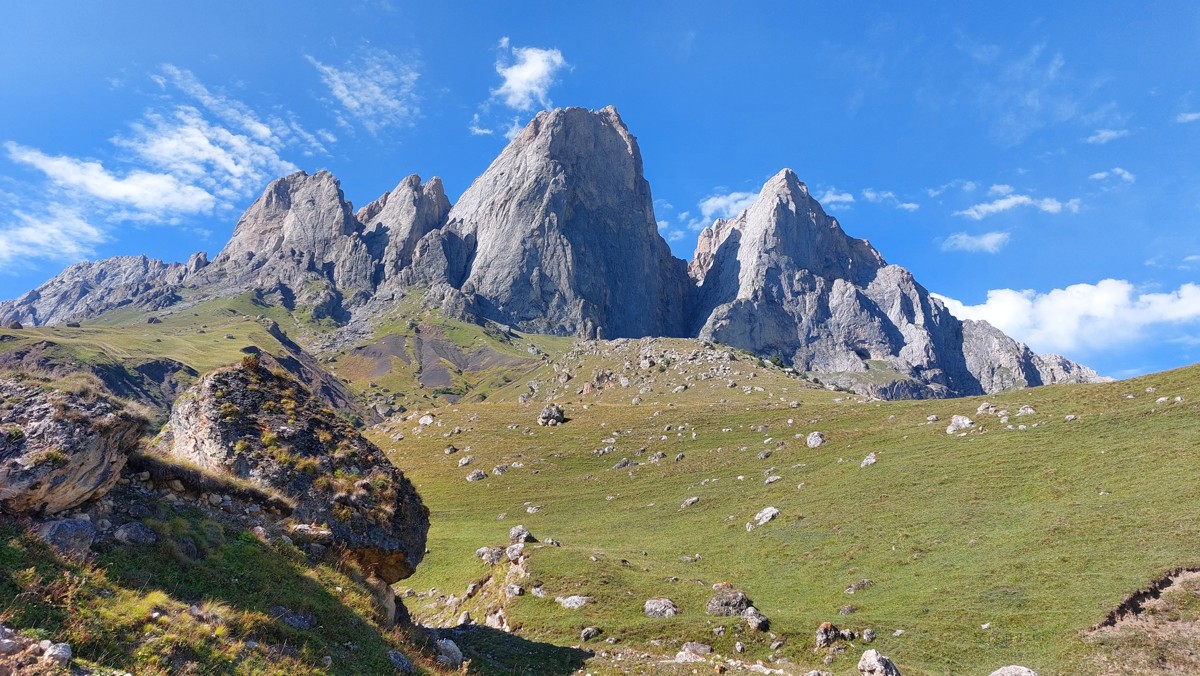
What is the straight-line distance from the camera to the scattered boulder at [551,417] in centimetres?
10375

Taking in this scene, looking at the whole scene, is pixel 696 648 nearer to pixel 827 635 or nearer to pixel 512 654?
pixel 827 635

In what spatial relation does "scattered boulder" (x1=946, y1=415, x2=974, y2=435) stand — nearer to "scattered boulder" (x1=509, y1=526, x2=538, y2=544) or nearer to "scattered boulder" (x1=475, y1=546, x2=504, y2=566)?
"scattered boulder" (x1=509, y1=526, x2=538, y2=544)

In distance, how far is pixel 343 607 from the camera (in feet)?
65.5

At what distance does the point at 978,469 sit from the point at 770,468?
21.5 metres

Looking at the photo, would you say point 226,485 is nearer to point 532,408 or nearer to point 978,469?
point 978,469

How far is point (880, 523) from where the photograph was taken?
152 feet

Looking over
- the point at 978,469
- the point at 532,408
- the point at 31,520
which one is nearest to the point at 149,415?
the point at 31,520

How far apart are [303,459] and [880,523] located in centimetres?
4055

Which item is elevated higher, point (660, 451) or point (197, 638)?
point (660, 451)

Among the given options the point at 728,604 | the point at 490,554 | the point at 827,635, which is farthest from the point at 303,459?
the point at 490,554

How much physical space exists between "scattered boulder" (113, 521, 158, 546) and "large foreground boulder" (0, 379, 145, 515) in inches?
45.8

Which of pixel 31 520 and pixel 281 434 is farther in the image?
pixel 281 434

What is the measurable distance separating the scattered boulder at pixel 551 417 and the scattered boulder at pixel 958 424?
5932 centimetres

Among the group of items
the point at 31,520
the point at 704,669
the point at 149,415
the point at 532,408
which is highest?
the point at 532,408
